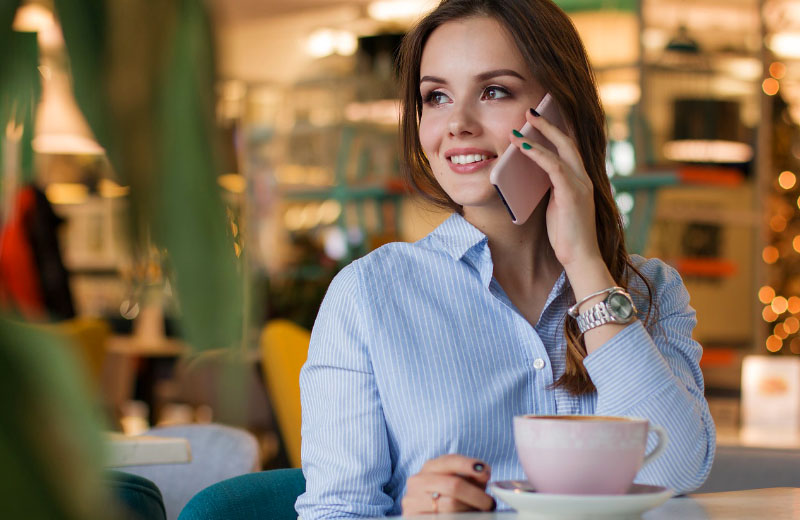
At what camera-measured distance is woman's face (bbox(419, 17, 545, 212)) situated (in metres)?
1.18

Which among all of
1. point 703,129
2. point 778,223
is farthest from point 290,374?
point 778,223

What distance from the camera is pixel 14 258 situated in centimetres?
18

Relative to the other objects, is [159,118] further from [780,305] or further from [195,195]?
[780,305]

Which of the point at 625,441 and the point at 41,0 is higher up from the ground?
the point at 41,0

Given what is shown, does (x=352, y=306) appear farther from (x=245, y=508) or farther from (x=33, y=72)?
(x=33, y=72)

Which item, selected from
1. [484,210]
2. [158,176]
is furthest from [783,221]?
[158,176]

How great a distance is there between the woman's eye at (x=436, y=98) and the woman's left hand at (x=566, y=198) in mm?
133

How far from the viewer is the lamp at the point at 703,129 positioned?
571cm

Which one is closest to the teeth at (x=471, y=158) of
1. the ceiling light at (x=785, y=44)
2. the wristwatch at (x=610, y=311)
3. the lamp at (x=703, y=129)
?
the wristwatch at (x=610, y=311)

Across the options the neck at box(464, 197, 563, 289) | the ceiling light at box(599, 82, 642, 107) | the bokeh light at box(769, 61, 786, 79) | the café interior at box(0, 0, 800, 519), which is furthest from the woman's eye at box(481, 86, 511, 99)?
the bokeh light at box(769, 61, 786, 79)

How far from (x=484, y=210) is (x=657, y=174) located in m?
2.80

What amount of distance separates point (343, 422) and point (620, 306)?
33 centimetres

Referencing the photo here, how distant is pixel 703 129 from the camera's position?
575 centimetres

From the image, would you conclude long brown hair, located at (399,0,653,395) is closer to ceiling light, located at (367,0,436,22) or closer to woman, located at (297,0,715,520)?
woman, located at (297,0,715,520)
